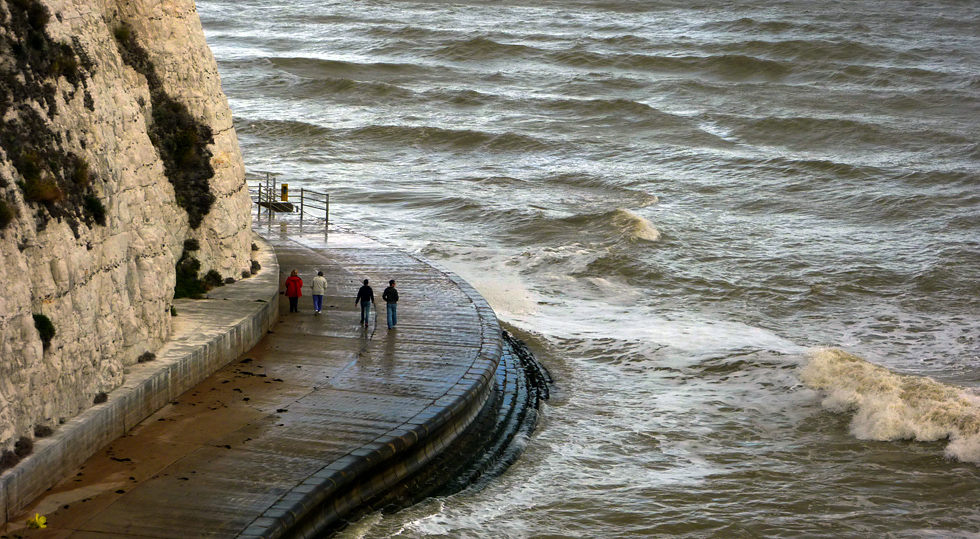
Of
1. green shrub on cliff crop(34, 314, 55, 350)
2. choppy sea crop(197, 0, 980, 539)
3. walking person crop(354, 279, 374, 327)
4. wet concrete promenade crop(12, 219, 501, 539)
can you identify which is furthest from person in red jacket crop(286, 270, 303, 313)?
green shrub on cliff crop(34, 314, 55, 350)

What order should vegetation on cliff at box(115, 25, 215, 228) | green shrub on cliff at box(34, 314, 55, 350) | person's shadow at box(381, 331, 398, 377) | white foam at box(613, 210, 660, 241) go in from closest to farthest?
green shrub on cliff at box(34, 314, 55, 350) → person's shadow at box(381, 331, 398, 377) → vegetation on cliff at box(115, 25, 215, 228) → white foam at box(613, 210, 660, 241)

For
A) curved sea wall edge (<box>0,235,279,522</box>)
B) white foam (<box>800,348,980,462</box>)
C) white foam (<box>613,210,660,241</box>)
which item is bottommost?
white foam (<box>800,348,980,462</box>)

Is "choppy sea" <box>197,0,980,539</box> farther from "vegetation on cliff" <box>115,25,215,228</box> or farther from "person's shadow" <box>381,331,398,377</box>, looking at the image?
"vegetation on cliff" <box>115,25,215,228</box>

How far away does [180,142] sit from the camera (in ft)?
55.7

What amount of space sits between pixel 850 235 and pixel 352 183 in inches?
802

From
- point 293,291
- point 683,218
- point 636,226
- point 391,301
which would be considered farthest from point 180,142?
point 683,218

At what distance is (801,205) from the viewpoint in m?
39.2

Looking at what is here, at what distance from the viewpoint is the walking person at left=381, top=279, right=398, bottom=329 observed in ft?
57.5

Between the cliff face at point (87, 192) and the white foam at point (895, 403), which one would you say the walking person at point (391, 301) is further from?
the white foam at point (895, 403)

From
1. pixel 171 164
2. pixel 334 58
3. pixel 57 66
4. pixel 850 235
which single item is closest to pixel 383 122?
pixel 334 58

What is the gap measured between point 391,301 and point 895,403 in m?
9.74

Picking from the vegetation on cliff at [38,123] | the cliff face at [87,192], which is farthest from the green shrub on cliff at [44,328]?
the vegetation on cliff at [38,123]

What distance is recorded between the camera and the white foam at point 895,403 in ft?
57.1

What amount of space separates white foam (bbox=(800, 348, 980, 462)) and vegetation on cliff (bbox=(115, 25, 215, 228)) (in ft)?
41.3
